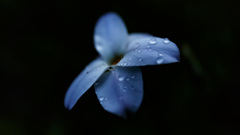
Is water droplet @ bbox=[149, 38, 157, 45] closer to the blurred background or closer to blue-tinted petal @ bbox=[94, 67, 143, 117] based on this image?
blue-tinted petal @ bbox=[94, 67, 143, 117]

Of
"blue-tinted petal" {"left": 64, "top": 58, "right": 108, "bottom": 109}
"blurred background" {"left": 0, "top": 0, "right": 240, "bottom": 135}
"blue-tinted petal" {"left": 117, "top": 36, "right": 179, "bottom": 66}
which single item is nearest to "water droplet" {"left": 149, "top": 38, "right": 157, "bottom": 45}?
"blue-tinted petal" {"left": 117, "top": 36, "right": 179, "bottom": 66}

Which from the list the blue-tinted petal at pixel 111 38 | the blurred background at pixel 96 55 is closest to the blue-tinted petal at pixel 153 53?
the blue-tinted petal at pixel 111 38

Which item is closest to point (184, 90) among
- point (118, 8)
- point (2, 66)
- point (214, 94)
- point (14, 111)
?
point (214, 94)

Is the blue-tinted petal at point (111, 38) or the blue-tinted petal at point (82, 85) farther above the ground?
the blue-tinted petal at point (111, 38)

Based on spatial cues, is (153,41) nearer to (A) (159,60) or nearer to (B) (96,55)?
(A) (159,60)

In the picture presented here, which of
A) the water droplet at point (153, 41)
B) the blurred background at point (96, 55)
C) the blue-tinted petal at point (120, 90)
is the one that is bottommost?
the blurred background at point (96, 55)

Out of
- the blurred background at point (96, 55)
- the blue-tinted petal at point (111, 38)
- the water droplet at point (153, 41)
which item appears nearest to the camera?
the water droplet at point (153, 41)

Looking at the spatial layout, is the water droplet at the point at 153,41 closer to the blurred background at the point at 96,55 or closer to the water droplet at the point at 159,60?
the water droplet at the point at 159,60

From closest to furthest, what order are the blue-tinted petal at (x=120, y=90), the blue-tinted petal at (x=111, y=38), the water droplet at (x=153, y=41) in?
the blue-tinted petal at (x=120, y=90) < the water droplet at (x=153, y=41) < the blue-tinted petal at (x=111, y=38)
